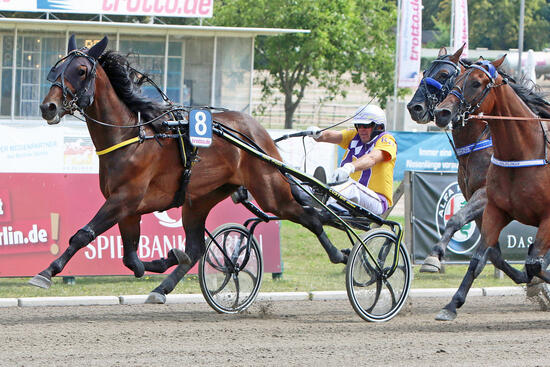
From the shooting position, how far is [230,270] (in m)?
7.60

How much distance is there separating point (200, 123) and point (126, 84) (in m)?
0.64

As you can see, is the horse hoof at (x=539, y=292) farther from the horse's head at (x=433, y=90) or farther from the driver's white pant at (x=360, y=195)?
the horse's head at (x=433, y=90)

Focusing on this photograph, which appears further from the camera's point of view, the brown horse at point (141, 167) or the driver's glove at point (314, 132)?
the driver's glove at point (314, 132)

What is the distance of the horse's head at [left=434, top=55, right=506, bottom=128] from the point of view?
663cm

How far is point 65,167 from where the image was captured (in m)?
12.9

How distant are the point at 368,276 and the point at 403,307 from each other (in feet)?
2.79

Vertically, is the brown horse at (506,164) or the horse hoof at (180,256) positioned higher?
the brown horse at (506,164)

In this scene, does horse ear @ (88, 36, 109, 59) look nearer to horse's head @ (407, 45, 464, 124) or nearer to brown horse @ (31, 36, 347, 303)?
brown horse @ (31, 36, 347, 303)

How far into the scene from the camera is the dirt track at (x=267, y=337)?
5.57 meters

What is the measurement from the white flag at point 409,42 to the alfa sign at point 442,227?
10936 millimetres

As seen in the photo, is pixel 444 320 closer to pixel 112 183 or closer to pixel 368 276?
pixel 368 276

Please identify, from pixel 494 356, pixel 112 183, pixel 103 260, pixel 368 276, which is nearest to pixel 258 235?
pixel 103 260

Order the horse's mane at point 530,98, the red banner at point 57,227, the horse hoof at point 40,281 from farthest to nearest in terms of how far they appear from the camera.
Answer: the red banner at point 57,227 < the horse's mane at point 530,98 < the horse hoof at point 40,281

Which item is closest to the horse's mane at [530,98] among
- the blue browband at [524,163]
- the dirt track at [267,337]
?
the blue browband at [524,163]
